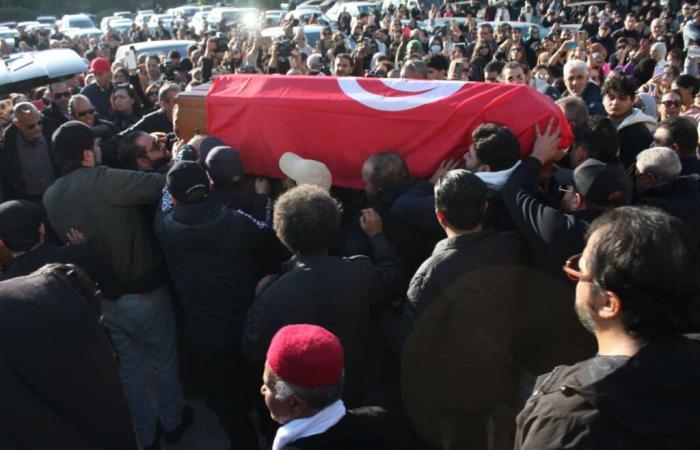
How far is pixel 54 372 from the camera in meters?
1.76

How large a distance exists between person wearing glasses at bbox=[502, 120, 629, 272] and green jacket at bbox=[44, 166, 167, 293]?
5.63 ft

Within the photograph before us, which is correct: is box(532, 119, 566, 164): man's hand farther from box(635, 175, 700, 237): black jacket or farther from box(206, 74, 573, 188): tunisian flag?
box(635, 175, 700, 237): black jacket

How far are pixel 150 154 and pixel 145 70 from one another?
6.06 meters

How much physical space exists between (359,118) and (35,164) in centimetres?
276

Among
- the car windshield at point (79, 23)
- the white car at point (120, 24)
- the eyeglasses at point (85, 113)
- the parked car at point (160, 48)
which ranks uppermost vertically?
the eyeglasses at point (85, 113)

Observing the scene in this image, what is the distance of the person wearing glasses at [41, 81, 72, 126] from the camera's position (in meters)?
5.37

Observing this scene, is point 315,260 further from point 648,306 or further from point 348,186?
point 648,306

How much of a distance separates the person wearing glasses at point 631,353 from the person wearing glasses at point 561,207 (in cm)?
81

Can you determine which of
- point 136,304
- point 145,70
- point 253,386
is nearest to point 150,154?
point 136,304

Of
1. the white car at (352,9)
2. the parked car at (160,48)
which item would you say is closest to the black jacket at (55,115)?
the parked car at (160,48)

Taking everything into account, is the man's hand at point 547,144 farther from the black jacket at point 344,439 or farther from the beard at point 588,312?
the black jacket at point 344,439

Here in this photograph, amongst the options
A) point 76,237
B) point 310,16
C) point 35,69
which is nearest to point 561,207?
point 76,237

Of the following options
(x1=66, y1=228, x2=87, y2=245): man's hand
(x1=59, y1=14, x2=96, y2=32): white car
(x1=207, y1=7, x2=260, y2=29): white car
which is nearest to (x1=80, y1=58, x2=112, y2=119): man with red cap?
(x1=66, y1=228, x2=87, y2=245): man's hand

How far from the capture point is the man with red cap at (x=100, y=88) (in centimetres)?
671
